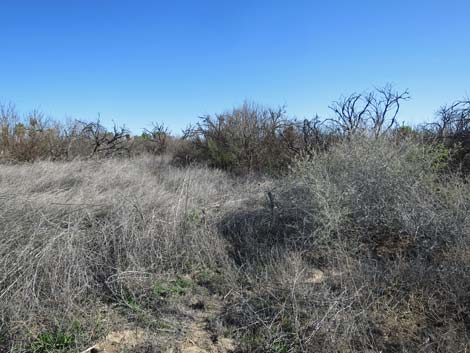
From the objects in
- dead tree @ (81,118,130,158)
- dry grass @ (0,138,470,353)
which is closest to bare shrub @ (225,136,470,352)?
dry grass @ (0,138,470,353)

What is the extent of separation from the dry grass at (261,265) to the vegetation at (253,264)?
0.6 inches

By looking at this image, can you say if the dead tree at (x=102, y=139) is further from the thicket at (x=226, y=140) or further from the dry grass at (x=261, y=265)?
the dry grass at (x=261, y=265)

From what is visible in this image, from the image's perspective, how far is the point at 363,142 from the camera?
5.06 metres

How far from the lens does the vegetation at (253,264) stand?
2416 millimetres

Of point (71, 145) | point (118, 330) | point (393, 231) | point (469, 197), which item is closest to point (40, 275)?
point (118, 330)

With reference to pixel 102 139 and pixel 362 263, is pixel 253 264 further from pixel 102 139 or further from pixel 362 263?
pixel 102 139

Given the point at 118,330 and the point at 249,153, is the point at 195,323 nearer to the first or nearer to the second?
the point at 118,330

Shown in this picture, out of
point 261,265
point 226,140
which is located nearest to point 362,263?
point 261,265

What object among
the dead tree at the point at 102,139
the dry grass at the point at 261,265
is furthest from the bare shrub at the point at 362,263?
the dead tree at the point at 102,139

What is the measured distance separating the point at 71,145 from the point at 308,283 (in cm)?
1043

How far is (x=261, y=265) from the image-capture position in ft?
11.5

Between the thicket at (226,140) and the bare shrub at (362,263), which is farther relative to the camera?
the thicket at (226,140)

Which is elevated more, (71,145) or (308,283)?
(71,145)

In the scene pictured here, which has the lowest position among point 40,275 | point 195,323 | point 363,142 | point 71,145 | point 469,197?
point 195,323
